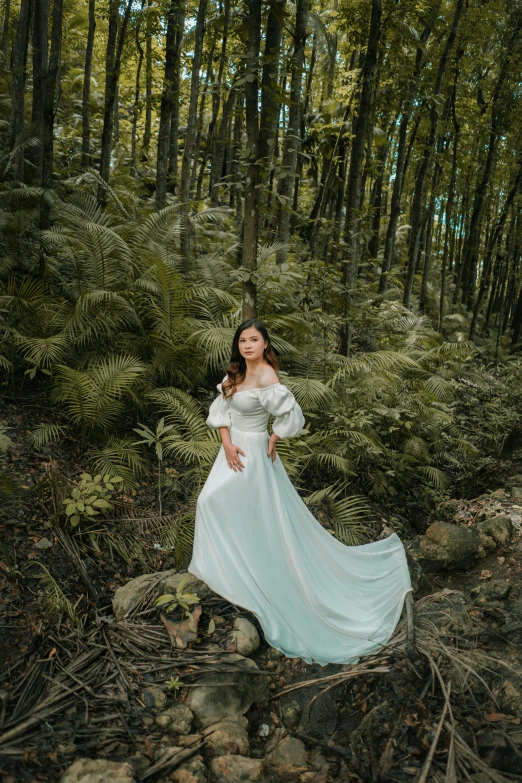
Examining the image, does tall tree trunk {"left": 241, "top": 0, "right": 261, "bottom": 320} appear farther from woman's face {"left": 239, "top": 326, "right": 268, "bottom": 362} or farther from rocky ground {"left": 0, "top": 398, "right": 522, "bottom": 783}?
→ rocky ground {"left": 0, "top": 398, "right": 522, "bottom": 783}

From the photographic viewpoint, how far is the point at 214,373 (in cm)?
700

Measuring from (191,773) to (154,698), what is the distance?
0.53 m

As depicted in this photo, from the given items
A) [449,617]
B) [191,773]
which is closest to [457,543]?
[449,617]

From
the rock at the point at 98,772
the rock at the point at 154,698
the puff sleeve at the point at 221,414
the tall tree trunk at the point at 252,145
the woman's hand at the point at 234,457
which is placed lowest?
the rock at the point at 154,698

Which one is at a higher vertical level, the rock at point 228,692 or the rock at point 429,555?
the rock at point 228,692

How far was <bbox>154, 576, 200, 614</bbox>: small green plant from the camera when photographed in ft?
11.0

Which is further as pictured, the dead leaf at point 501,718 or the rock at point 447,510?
the rock at point 447,510

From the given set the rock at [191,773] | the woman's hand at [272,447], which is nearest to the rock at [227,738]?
the rock at [191,773]

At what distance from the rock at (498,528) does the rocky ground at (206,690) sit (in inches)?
51.1

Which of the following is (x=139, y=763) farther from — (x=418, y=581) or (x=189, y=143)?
(x=189, y=143)

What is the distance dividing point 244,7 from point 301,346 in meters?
3.80

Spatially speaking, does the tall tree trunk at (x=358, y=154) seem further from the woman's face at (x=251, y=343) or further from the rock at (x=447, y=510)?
the woman's face at (x=251, y=343)

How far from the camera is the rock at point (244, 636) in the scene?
3285 mm

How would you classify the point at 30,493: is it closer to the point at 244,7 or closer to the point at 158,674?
the point at 158,674
